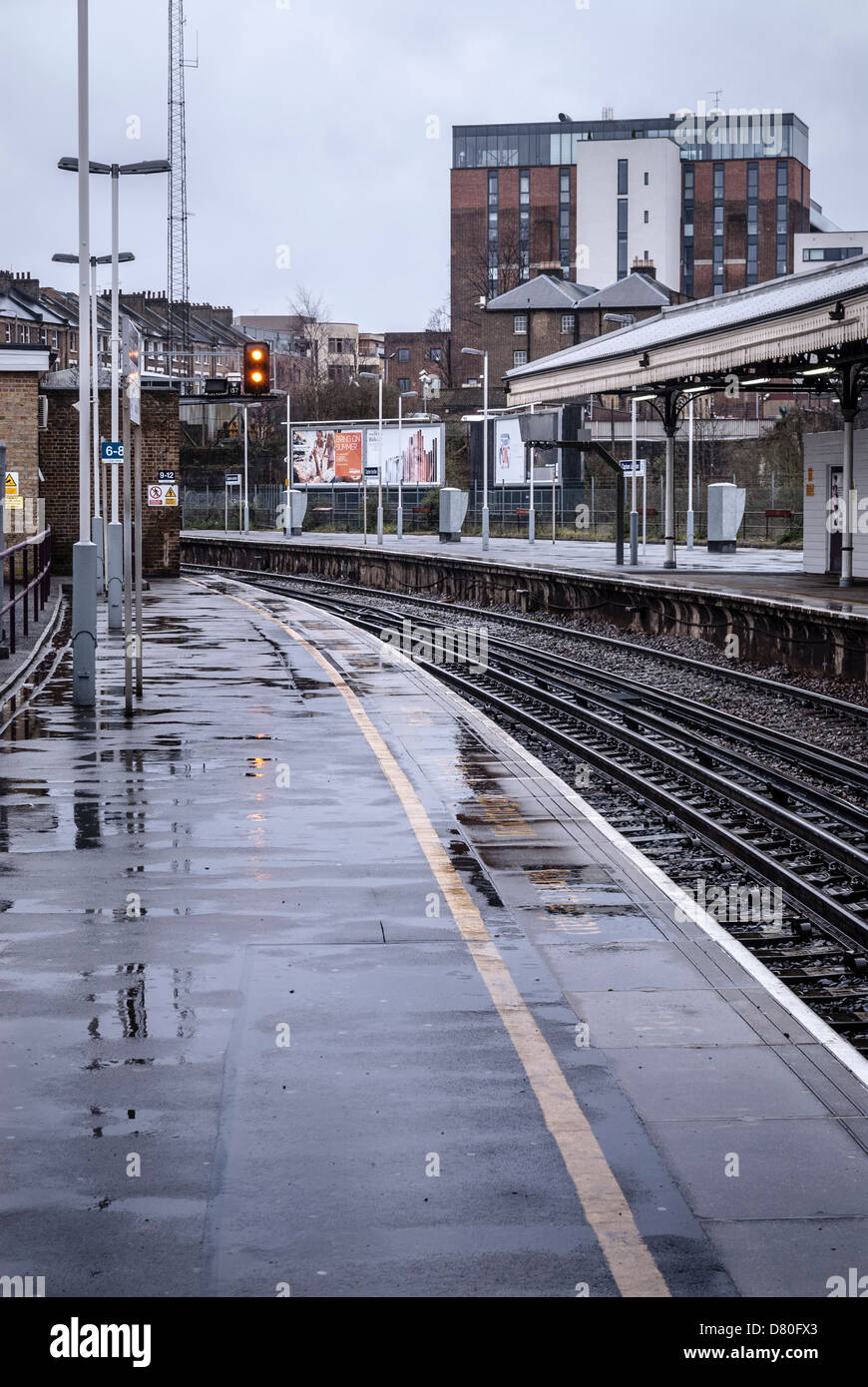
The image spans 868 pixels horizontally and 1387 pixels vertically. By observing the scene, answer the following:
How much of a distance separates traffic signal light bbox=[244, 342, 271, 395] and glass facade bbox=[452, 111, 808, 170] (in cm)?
9352

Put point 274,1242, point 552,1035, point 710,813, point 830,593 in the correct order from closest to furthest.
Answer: point 274,1242, point 552,1035, point 710,813, point 830,593

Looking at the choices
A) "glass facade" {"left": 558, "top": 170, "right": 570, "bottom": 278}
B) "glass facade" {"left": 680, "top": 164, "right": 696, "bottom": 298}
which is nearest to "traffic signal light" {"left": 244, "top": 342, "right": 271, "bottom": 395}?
"glass facade" {"left": 680, "top": 164, "right": 696, "bottom": 298}

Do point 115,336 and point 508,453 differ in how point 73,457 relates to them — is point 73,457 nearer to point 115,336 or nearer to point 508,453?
point 115,336

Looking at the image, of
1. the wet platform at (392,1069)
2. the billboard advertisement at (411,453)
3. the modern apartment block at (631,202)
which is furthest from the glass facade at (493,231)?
the wet platform at (392,1069)

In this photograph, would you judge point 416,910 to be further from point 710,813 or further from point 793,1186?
point 710,813

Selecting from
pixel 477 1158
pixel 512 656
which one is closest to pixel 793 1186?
pixel 477 1158

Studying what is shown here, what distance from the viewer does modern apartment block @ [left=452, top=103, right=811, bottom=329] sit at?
372ft

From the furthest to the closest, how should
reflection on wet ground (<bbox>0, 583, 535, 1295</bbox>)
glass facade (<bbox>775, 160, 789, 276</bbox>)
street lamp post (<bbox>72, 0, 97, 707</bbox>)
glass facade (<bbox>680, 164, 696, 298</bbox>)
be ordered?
glass facade (<bbox>680, 164, 696, 298</bbox>) → glass facade (<bbox>775, 160, 789, 276</bbox>) → street lamp post (<bbox>72, 0, 97, 707</bbox>) → reflection on wet ground (<bbox>0, 583, 535, 1295</bbox>)

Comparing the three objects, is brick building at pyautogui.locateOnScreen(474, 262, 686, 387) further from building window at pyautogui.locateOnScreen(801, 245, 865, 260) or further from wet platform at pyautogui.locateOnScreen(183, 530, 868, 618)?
wet platform at pyautogui.locateOnScreen(183, 530, 868, 618)

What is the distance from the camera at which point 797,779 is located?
13875mm

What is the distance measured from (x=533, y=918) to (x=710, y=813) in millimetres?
4204
